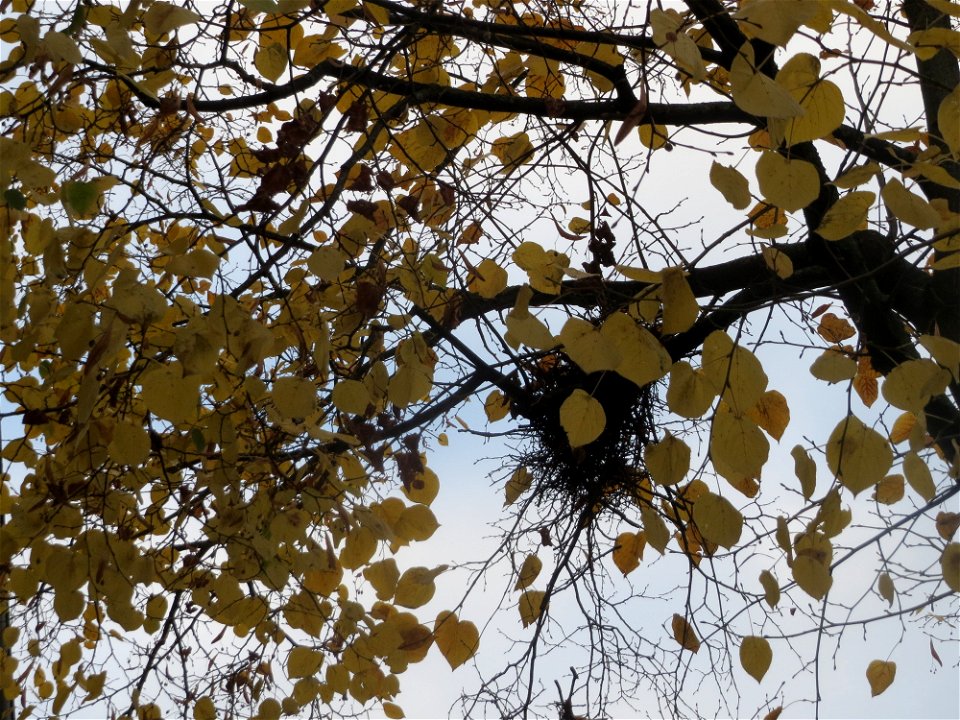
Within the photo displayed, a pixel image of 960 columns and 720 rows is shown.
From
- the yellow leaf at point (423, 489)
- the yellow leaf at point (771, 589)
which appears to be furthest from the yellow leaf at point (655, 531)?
the yellow leaf at point (423, 489)

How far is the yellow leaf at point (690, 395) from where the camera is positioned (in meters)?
0.74

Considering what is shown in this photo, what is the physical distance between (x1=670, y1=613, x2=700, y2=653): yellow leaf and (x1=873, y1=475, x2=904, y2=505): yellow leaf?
1.13ft

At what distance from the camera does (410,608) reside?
3.60ft

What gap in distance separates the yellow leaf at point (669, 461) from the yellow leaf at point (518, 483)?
0.53 metres

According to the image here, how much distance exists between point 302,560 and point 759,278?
850 mm

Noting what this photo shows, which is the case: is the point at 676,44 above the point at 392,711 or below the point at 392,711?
above

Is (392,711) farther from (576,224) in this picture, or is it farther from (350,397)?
(576,224)

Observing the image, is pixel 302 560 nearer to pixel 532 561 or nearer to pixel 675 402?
pixel 532 561

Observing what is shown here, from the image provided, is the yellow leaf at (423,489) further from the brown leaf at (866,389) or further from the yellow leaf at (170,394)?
the brown leaf at (866,389)

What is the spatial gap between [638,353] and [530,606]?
28.7 inches

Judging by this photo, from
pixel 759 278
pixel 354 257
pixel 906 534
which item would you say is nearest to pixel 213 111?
pixel 354 257

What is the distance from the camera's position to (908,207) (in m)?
0.69

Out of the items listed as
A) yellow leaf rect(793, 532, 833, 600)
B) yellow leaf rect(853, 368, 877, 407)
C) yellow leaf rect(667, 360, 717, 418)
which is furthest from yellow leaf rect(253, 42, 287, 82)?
yellow leaf rect(853, 368, 877, 407)

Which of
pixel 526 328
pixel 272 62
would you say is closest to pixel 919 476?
pixel 526 328
